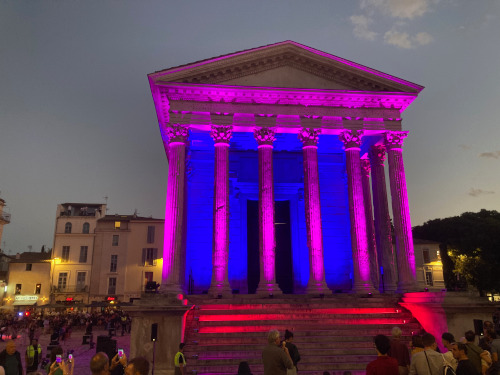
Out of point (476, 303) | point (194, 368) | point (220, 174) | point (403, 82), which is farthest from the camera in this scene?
point (403, 82)

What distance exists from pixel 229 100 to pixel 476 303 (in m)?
14.9

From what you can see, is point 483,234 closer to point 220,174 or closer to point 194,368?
point 220,174

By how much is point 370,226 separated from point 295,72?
9988mm

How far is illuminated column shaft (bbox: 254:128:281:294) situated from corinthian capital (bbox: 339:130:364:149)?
418 cm

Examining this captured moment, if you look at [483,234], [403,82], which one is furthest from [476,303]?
[483,234]

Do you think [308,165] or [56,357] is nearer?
[56,357]

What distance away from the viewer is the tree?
47562 mm

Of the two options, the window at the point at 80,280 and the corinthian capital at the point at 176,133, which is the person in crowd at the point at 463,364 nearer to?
the corinthian capital at the point at 176,133

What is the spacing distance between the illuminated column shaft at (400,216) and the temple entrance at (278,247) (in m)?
6.81

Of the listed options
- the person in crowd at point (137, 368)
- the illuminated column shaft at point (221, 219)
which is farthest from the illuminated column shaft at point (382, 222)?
the person in crowd at point (137, 368)

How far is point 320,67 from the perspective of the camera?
2272cm

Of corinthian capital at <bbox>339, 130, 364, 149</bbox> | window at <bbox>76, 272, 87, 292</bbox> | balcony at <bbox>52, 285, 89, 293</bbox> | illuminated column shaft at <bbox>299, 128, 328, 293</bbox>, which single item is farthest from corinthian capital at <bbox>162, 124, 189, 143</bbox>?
window at <bbox>76, 272, 87, 292</bbox>

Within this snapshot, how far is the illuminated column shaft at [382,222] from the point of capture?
2297 cm

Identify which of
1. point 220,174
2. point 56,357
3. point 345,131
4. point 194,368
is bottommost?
point 194,368
